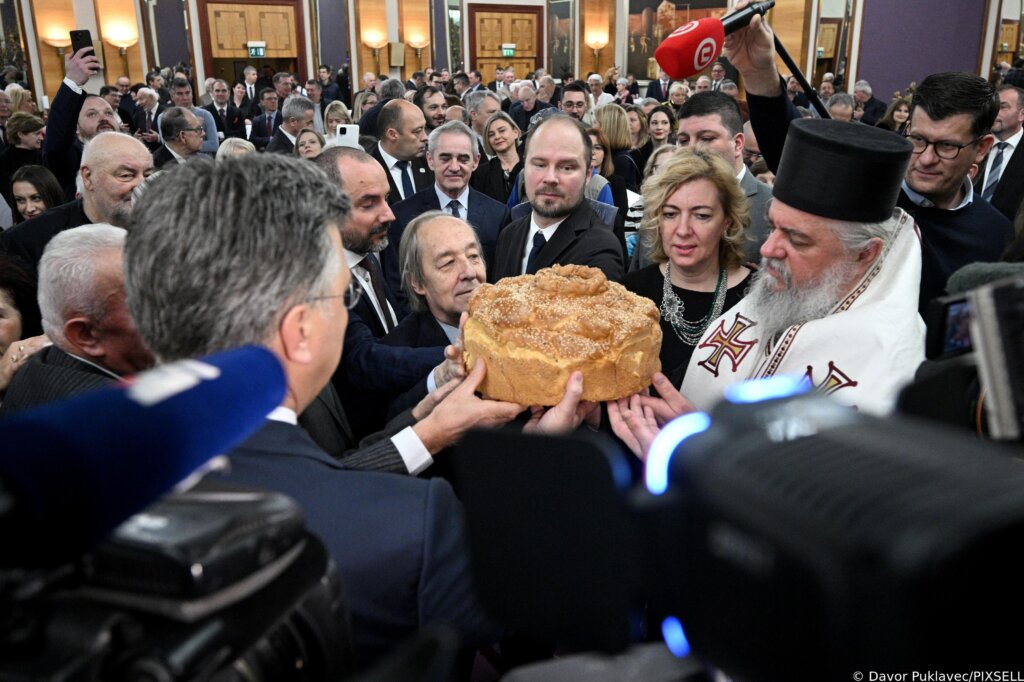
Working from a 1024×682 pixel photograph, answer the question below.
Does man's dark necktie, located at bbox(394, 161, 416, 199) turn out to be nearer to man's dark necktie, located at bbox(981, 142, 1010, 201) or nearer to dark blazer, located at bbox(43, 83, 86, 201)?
dark blazer, located at bbox(43, 83, 86, 201)

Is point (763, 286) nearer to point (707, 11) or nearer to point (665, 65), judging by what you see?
point (665, 65)

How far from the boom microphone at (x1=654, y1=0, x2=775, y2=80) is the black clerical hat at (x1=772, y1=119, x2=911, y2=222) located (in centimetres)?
62

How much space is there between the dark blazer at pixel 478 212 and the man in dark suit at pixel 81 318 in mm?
2511

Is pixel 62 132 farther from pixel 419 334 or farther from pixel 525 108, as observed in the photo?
pixel 525 108

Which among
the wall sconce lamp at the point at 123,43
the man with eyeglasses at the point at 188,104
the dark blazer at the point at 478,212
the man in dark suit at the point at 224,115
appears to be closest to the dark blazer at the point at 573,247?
the dark blazer at the point at 478,212

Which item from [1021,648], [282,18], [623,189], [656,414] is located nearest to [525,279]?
[656,414]

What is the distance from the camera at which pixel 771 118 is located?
3.06m

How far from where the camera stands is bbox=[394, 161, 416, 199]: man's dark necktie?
5.80m

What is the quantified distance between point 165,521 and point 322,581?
156 millimetres

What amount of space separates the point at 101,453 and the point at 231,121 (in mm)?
12447

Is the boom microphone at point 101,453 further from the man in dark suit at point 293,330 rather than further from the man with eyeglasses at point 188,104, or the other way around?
the man with eyeglasses at point 188,104

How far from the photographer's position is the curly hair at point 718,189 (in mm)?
2736

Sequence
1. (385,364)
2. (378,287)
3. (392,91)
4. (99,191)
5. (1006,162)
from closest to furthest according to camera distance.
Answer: (385,364) < (378,287) < (99,191) < (1006,162) < (392,91)

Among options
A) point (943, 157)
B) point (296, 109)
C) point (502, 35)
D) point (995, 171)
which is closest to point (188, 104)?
point (296, 109)
